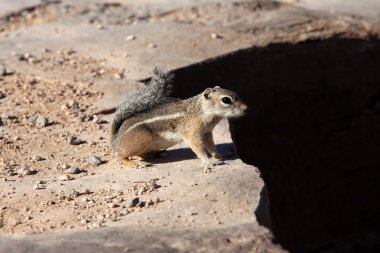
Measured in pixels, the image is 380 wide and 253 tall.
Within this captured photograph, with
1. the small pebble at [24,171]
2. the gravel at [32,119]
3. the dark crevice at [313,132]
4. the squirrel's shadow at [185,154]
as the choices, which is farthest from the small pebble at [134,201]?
the dark crevice at [313,132]

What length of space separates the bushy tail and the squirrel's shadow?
0.45 meters

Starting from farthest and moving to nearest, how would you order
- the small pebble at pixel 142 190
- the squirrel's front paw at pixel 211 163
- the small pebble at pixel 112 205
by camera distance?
the squirrel's front paw at pixel 211 163, the small pebble at pixel 142 190, the small pebble at pixel 112 205

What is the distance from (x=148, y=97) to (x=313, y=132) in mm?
3888

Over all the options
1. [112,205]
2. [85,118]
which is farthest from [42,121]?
[112,205]

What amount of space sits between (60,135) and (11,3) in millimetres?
4072

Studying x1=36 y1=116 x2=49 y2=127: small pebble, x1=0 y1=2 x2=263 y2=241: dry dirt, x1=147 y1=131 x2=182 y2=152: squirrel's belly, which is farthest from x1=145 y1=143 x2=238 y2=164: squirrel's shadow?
x1=36 y1=116 x2=49 y2=127: small pebble

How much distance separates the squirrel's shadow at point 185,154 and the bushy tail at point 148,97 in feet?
1.47

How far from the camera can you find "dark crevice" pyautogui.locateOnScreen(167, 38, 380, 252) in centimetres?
934

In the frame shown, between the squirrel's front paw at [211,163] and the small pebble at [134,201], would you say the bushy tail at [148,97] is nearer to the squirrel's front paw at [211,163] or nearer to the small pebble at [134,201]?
the squirrel's front paw at [211,163]

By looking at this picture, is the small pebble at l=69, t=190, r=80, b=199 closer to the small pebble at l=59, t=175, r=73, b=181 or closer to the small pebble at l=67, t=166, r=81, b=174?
the small pebble at l=59, t=175, r=73, b=181

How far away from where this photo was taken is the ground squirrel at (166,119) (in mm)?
6469

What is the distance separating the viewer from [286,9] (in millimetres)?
10383

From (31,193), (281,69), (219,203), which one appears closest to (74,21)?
(281,69)

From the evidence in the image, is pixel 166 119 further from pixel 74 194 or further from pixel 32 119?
pixel 32 119
